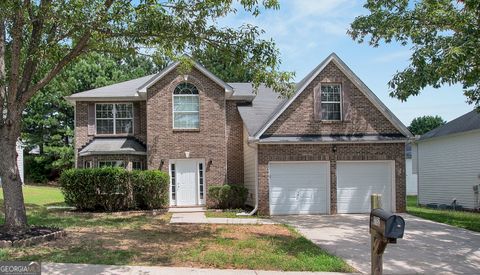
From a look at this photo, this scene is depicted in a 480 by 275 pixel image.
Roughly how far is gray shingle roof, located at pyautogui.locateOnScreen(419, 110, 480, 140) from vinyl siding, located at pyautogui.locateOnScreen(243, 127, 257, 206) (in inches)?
432

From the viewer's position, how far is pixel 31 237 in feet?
35.9

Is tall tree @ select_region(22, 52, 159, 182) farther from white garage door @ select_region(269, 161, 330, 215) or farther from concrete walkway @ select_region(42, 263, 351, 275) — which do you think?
concrete walkway @ select_region(42, 263, 351, 275)

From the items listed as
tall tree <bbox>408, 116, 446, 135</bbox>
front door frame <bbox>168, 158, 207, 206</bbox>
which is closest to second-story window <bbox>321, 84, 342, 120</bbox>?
front door frame <bbox>168, 158, 207, 206</bbox>

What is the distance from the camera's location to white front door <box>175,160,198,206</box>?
21719 millimetres

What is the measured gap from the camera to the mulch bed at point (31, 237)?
10414 millimetres

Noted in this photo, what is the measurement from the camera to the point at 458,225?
16.3 m

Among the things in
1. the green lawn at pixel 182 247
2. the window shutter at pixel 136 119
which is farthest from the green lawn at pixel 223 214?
the window shutter at pixel 136 119

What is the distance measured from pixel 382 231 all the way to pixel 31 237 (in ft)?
26.4

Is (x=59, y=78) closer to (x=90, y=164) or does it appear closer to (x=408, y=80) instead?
(x=90, y=164)

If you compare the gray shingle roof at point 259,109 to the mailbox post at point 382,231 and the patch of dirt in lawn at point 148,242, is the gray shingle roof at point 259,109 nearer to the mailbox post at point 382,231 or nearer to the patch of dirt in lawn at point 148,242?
the patch of dirt in lawn at point 148,242

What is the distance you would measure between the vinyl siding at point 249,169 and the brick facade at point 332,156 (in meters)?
0.74

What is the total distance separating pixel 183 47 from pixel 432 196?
20726 millimetres

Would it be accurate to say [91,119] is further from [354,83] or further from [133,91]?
[354,83]

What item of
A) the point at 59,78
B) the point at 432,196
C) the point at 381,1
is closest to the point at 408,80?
the point at 381,1
